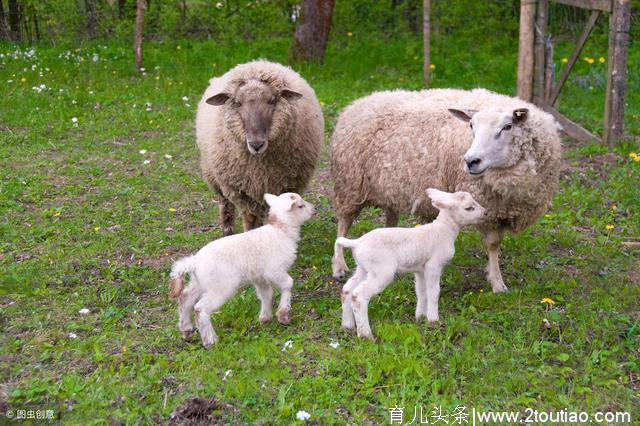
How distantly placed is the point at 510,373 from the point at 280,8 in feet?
46.4

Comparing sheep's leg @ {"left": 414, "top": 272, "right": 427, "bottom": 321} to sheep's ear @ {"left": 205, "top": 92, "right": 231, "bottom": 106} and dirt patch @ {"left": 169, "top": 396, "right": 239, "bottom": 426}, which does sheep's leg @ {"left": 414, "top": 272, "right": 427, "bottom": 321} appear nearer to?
dirt patch @ {"left": 169, "top": 396, "right": 239, "bottom": 426}

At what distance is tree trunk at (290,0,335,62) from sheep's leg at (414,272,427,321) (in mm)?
8686

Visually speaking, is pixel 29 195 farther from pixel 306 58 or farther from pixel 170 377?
pixel 306 58

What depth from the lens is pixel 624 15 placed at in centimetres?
777

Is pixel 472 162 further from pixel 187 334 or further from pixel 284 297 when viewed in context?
pixel 187 334

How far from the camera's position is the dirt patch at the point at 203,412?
363 cm

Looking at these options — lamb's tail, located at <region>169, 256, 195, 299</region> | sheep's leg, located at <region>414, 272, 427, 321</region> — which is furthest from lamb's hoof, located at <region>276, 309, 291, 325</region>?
sheep's leg, located at <region>414, 272, 427, 321</region>

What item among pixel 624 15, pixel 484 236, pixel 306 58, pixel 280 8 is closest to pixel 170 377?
pixel 484 236

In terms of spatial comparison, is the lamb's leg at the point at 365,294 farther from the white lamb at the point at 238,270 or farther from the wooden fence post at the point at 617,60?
the wooden fence post at the point at 617,60

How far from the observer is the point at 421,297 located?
15.6ft

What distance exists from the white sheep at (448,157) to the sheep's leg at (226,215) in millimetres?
1048

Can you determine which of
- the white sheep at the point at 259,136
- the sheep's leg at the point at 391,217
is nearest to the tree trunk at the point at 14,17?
the white sheep at the point at 259,136

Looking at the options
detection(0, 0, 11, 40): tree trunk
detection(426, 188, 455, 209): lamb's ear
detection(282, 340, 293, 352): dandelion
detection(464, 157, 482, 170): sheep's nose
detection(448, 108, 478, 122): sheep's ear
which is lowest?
detection(282, 340, 293, 352): dandelion

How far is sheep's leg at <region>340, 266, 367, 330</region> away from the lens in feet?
15.0
